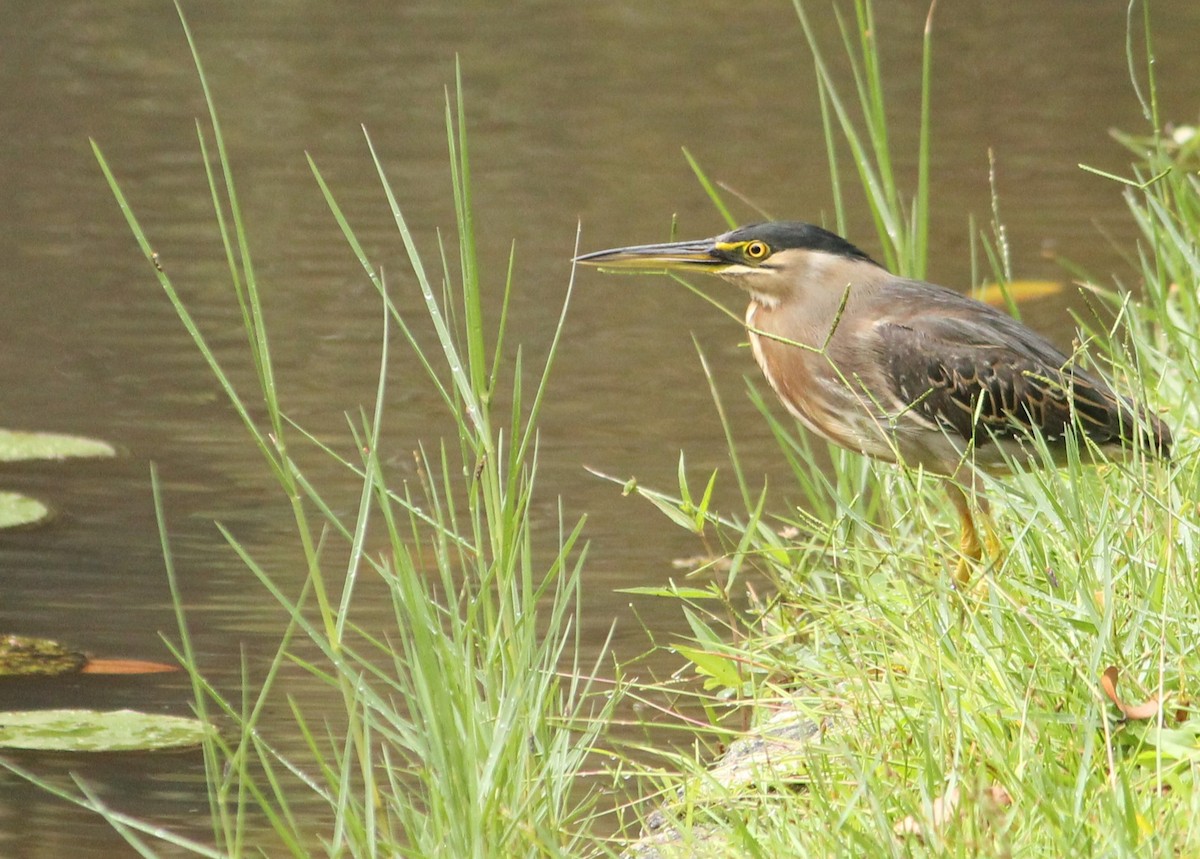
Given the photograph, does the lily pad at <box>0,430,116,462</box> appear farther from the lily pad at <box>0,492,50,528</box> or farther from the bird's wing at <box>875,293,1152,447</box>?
the bird's wing at <box>875,293,1152,447</box>

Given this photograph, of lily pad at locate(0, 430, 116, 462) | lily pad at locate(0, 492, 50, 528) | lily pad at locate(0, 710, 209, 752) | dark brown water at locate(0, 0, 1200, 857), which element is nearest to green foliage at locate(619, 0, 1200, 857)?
dark brown water at locate(0, 0, 1200, 857)

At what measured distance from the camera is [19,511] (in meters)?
5.64

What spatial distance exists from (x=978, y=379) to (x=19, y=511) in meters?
3.04

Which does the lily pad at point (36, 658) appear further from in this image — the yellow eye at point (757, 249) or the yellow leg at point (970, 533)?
the yellow leg at point (970, 533)

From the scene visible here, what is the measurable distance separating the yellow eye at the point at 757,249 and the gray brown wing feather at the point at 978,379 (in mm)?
347

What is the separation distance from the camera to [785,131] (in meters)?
10.5

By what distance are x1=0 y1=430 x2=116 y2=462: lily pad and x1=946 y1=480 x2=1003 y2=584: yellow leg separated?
323 cm

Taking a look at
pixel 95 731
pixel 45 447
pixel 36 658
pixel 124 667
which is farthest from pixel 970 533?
pixel 45 447

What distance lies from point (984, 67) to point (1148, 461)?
370 inches

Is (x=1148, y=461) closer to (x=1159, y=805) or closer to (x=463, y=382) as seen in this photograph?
(x=1159, y=805)

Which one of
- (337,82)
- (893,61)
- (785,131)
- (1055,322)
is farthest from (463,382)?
(893,61)

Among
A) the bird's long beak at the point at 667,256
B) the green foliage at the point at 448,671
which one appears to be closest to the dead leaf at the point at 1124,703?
the green foliage at the point at 448,671

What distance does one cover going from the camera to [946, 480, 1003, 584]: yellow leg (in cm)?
378

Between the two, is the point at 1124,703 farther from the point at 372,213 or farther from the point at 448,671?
the point at 372,213
